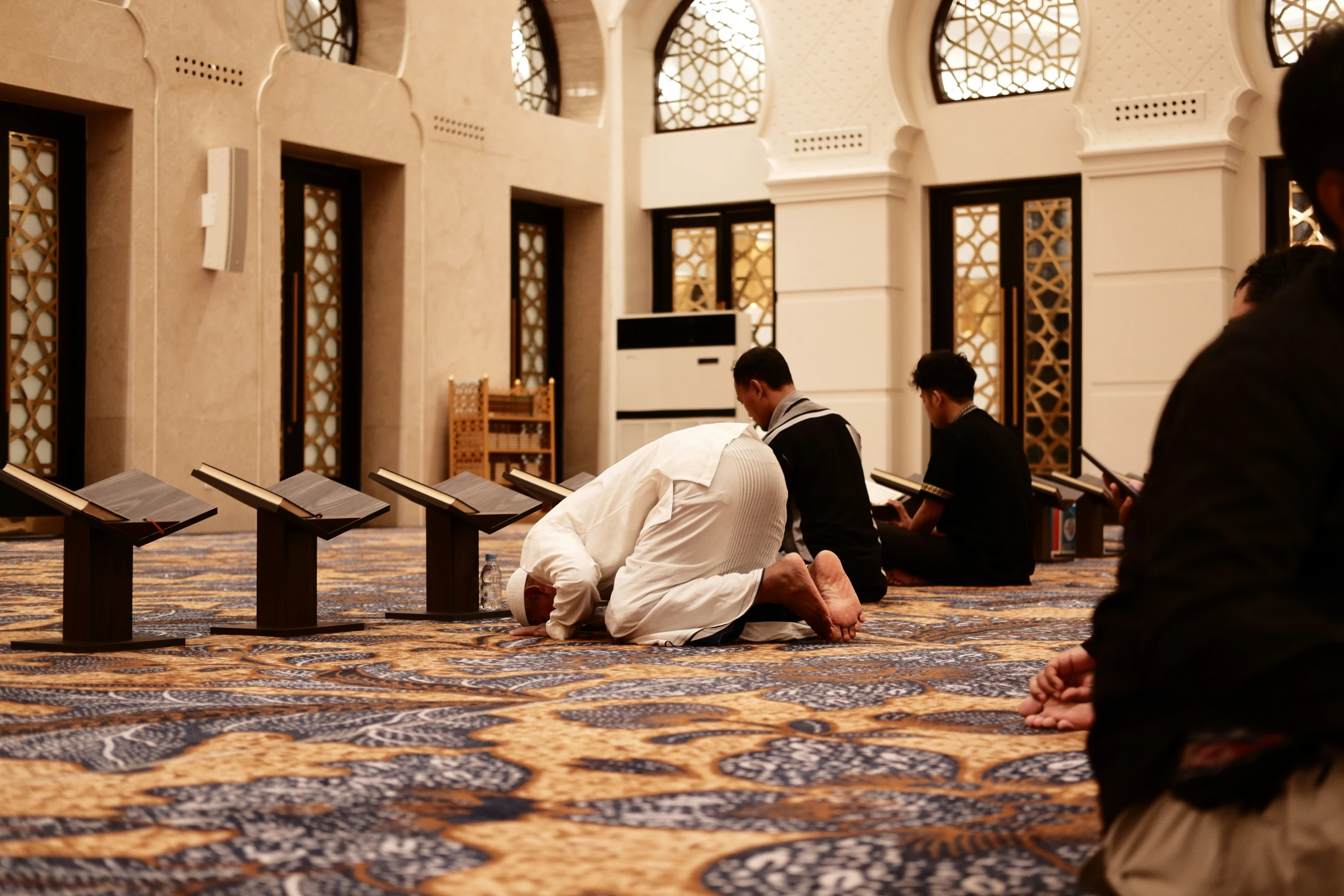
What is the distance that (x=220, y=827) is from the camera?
1.97 meters

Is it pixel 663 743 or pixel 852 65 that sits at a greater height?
pixel 852 65

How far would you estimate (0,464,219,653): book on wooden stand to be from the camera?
400 centimetres

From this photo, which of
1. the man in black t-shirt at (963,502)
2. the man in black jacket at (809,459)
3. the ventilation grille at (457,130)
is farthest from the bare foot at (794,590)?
the ventilation grille at (457,130)

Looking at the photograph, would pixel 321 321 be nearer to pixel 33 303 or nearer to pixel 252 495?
pixel 33 303

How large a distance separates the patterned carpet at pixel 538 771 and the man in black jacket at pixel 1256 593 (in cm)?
36

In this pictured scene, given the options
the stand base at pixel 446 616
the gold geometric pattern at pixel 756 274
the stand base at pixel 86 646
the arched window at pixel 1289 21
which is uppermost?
the arched window at pixel 1289 21

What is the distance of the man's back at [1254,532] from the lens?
125 centimetres

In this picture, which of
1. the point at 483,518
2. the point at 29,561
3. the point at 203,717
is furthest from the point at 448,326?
the point at 203,717

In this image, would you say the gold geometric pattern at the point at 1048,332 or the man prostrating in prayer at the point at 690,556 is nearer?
the man prostrating in prayer at the point at 690,556

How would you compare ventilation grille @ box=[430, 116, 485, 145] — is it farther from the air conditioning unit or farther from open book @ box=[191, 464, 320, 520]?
open book @ box=[191, 464, 320, 520]

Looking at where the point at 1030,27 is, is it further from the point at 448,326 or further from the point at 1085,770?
the point at 1085,770

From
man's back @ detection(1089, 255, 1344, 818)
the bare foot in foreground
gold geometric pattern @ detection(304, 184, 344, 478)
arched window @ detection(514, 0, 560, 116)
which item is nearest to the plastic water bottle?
the bare foot in foreground

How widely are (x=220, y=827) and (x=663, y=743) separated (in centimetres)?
82

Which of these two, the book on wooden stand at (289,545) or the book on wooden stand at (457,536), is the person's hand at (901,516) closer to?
the book on wooden stand at (457,536)
